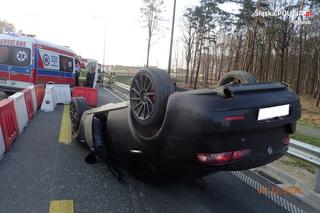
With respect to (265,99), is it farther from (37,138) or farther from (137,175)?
(37,138)

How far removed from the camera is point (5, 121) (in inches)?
203

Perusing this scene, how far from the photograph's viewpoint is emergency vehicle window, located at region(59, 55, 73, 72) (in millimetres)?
14028

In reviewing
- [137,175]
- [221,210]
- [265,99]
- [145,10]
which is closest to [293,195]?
[221,210]

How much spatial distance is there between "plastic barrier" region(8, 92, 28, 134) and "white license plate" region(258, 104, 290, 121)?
5.20 m

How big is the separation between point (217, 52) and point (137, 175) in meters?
49.2

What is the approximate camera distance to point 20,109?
6738 millimetres

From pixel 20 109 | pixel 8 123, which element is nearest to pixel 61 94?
pixel 20 109

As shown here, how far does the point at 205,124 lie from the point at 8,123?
421 centimetres

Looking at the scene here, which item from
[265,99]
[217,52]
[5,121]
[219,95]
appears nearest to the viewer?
[219,95]

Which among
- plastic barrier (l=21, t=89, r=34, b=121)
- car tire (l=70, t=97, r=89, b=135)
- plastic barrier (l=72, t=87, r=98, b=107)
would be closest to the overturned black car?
car tire (l=70, t=97, r=89, b=135)

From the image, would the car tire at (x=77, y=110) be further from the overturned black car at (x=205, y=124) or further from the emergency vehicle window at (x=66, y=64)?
the emergency vehicle window at (x=66, y=64)

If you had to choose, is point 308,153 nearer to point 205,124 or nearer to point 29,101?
point 205,124

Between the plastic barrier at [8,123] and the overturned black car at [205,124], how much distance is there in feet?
8.22

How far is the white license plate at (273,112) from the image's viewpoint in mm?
2788
